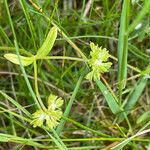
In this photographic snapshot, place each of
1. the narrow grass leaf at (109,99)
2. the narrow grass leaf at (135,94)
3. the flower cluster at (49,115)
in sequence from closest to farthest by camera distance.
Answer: the flower cluster at (49,115)
the narrow grass leaf at (109,99)
the narrow grass leaf at (135,94)

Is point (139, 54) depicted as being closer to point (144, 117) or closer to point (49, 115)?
point (144, 117)

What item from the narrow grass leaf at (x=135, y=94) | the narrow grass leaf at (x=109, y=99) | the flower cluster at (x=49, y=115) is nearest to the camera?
the flower cluster at (x=49, y=115)

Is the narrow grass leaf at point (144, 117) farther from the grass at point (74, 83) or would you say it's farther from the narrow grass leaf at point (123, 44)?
the narrow grass leaf at point (123, 44)

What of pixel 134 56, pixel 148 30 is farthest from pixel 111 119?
pixel 148 30

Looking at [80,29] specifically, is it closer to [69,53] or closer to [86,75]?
[69,53]

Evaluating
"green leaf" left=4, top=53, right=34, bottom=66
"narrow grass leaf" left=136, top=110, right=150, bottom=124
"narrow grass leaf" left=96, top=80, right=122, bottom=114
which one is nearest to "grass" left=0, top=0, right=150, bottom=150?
"narrow grass leaf" left=136, top=110, right=150, bottom=124

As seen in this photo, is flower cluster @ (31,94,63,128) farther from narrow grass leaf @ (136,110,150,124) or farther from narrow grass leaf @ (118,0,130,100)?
narrow grass leaf @ (136,110,150,124)

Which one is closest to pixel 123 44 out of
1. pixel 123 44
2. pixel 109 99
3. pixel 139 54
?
pixel 123 44

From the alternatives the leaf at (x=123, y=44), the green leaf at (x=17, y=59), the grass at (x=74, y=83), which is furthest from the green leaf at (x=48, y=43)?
the grass at (x=74, y=83)
